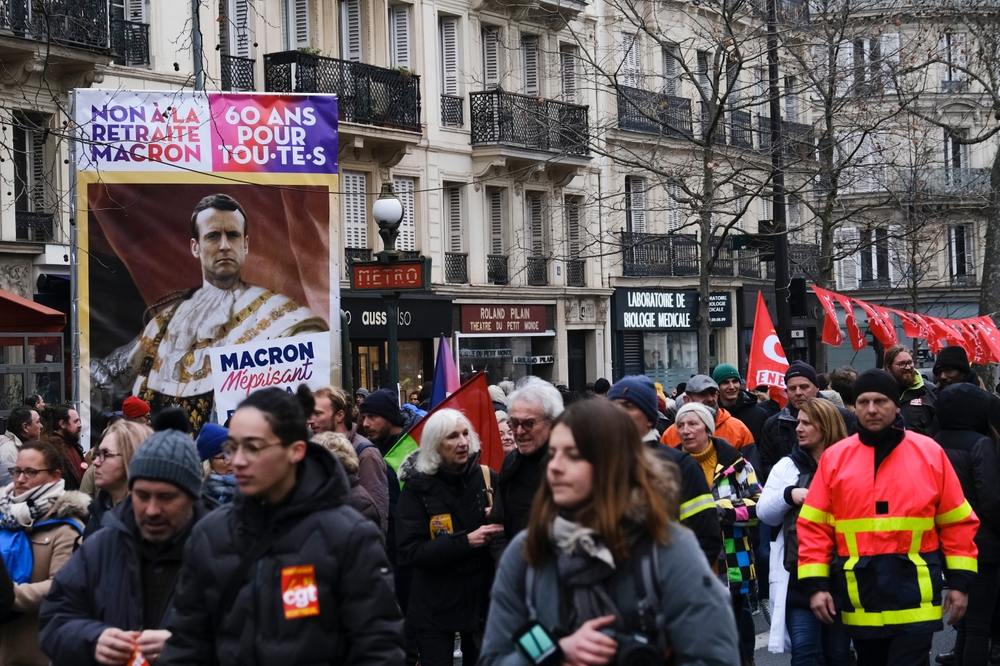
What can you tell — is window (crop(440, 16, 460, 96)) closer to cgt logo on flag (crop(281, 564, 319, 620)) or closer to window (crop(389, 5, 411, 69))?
window (crop(389, 5, 411, 69))

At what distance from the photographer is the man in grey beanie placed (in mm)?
4383

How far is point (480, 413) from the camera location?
8.70 m

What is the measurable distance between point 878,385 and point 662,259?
28.2 meters

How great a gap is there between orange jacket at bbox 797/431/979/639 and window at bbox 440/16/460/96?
2265 cm

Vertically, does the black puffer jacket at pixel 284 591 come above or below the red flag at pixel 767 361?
below

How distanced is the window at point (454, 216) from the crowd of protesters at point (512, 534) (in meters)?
18.3

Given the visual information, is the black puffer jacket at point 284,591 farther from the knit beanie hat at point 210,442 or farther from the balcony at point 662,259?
the balcony at point 662,259

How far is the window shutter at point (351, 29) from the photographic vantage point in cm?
2586

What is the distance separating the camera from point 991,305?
2506 cm

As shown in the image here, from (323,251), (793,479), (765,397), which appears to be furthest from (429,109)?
(793,479)

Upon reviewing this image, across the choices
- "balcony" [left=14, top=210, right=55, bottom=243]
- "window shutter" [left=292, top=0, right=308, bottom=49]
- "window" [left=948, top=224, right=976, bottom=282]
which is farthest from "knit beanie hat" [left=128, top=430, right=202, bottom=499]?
"window" [left=948, top=224, right=976, bottom=282]

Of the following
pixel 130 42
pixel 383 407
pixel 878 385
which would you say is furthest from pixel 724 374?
pixel 130 42

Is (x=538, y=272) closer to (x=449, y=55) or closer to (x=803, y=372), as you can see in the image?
(x=449, y=55)

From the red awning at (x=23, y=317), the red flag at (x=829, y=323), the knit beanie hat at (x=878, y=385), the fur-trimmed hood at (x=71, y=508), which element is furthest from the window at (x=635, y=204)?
the fur-trimmed hood at (x=71, y=508)
